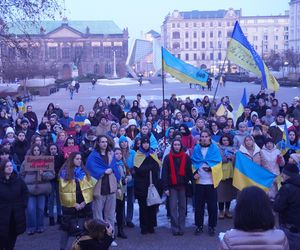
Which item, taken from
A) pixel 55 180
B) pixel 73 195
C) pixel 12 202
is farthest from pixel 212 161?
pixel 12 202

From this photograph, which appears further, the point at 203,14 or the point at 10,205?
the point at 203,14

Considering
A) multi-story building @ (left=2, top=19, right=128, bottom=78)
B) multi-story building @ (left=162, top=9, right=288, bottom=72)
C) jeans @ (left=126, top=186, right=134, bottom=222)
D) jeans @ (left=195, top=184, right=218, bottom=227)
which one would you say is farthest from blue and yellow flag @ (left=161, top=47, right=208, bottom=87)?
multi-story building @ (left=162, top=9, right=288, bottom=72)

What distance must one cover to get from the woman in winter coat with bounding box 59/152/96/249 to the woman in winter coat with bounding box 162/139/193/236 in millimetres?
1308

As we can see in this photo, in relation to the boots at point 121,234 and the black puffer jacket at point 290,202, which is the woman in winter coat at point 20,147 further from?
the black puffer jacket at point 290,202

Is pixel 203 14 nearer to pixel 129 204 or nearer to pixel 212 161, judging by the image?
pixel 129 204

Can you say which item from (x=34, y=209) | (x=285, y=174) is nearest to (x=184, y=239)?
(x=34, y=209)

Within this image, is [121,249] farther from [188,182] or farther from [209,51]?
[209,51]

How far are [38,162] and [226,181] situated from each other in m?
3.31

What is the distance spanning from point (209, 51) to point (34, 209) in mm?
143935

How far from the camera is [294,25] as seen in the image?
4584 inches

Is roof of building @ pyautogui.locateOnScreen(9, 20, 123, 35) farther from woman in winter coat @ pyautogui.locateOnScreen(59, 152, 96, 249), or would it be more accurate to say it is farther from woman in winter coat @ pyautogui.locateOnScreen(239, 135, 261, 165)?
woman in winter coat @ pyautogui.locateOnScreen(59, 152, 96, 249)

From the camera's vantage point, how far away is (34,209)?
8.85 m

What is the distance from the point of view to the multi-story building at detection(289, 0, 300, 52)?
114188 millimetres

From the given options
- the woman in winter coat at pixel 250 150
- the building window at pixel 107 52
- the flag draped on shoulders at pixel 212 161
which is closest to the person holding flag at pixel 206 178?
the flag draped on shoulders at pixel 212 161
